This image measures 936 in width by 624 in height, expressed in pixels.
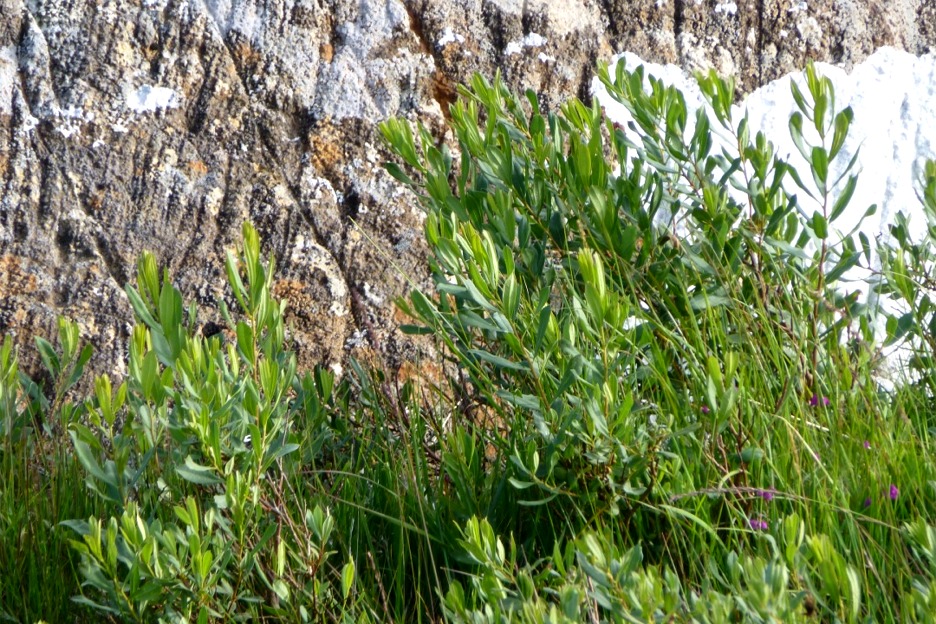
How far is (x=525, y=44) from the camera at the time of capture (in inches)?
122

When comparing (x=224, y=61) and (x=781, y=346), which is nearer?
(x=781, y=346)

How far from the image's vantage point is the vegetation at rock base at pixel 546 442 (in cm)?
171

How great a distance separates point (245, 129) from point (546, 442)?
59.3 inches

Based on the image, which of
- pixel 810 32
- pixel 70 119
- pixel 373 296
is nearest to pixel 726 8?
pixel 810 32

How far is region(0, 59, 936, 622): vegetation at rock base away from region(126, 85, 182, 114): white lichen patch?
796 millimetres

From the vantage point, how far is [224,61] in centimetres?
299

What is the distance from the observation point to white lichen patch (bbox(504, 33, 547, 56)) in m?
3.10

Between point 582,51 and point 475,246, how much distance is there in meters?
1.46

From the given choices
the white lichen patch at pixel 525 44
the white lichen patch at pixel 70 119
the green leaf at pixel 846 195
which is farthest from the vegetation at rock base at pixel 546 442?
the white lichen patch at pixel 70 119

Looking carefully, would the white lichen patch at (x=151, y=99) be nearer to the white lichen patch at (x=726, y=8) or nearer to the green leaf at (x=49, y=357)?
the green leaf at (x=49, y=357)

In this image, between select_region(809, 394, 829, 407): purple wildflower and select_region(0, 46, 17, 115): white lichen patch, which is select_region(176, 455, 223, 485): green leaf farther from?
select_region(0, 46, 17, 115): white lichen patch

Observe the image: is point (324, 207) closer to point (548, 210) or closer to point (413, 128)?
point (413, 128)

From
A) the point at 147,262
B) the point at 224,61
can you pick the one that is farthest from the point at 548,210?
the point at 224,61

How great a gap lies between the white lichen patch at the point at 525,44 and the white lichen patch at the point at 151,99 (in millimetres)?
988
